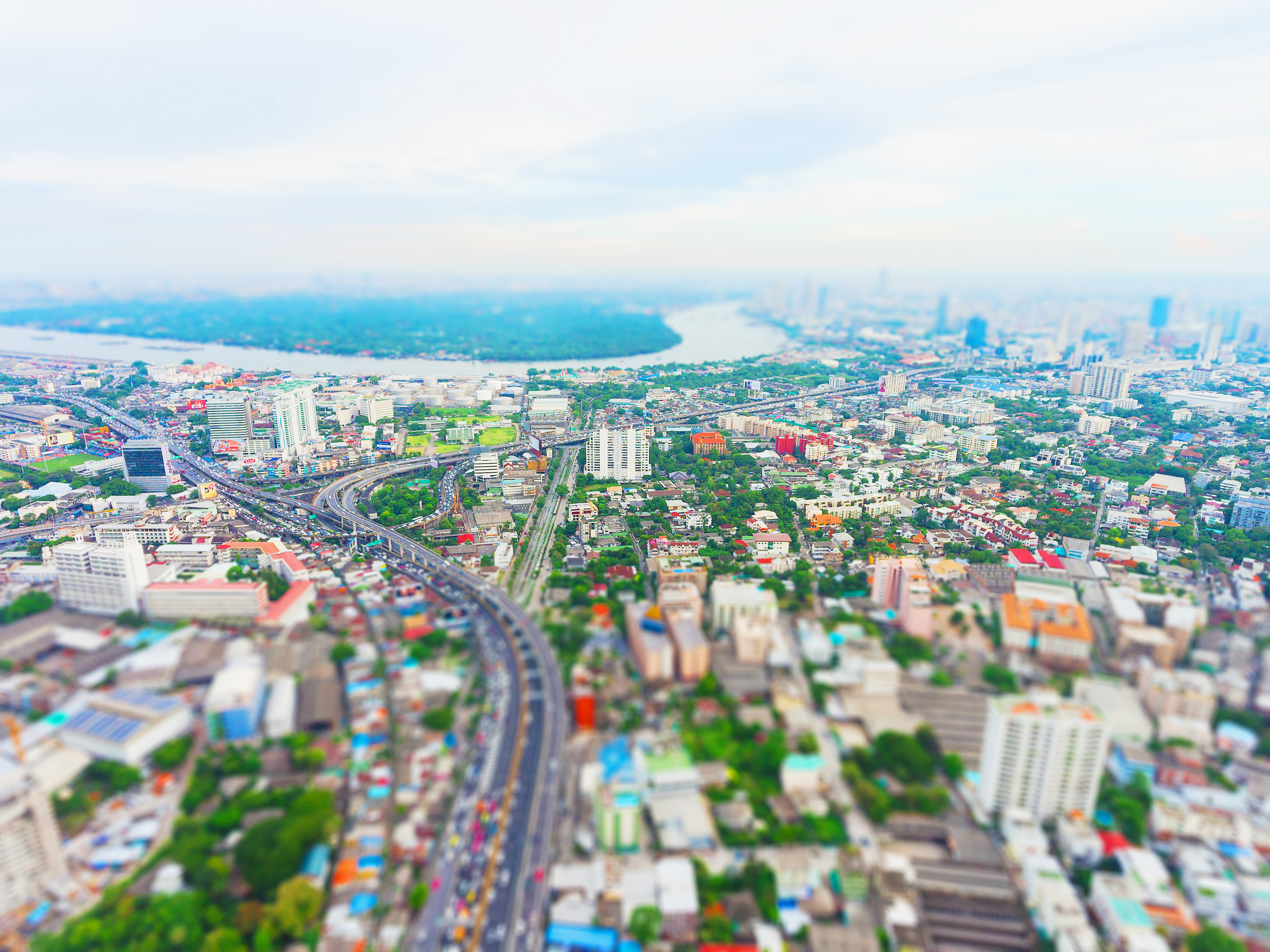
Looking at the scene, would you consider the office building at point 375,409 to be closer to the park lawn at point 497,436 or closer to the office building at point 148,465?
the park lawn at point 497,436

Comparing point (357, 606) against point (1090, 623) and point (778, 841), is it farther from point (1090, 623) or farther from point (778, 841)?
point (1090, 623)

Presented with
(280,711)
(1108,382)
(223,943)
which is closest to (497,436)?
(280,711)

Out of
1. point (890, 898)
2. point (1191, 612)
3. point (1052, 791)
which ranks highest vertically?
point (1191, 612)

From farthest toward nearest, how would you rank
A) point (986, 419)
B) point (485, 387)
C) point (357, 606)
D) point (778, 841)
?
1. point (485, 387)
2. point (986, 419)
3. point (357, 606)
4. point (778, 841)

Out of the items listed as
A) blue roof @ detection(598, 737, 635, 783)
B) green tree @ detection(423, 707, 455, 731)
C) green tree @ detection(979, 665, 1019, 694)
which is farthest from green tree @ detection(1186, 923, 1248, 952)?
green tree @ detection(423, 707, 455, 731)

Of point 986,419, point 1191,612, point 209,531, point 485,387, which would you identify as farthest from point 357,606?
point 986,419

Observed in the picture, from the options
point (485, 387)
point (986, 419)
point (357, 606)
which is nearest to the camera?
point (357, 606)

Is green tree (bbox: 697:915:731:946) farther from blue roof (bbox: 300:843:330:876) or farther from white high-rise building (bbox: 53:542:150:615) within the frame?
white high-rise building (bbox: 53:542:150:615)

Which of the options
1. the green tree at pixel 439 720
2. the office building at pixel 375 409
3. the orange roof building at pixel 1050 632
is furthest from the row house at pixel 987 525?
the office building at pixel 375 409
